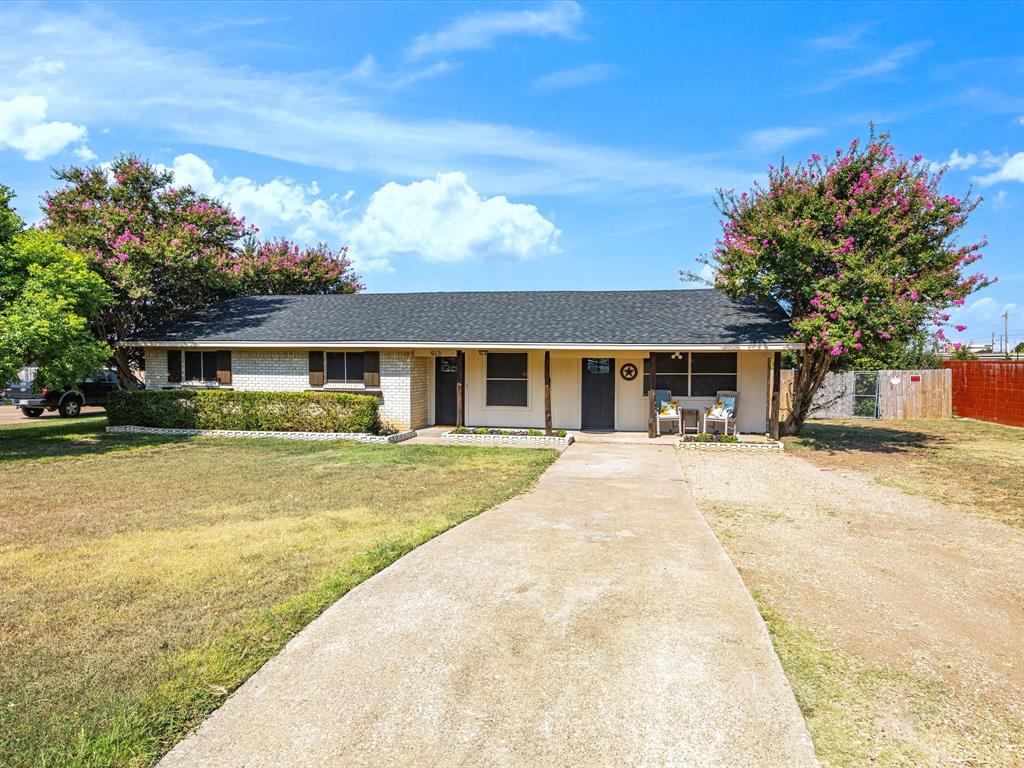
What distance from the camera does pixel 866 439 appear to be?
49.9ft

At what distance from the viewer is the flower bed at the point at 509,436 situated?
13680mm

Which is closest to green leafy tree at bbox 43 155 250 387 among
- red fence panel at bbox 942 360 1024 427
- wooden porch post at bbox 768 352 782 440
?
wooden porch post at bbox 768 352 782 440

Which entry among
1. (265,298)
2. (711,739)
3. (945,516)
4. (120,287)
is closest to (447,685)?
(711,739)

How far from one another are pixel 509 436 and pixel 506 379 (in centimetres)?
253

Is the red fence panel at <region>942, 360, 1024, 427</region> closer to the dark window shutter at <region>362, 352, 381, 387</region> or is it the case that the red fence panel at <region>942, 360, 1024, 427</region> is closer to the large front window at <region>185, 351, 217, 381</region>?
the dark window shutter at <region>362, 352, 381, 387</region>

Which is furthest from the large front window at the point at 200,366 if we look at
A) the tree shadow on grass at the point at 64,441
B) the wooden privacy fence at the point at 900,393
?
the wooden privacy fence at the point at 900,393

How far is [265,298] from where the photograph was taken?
2098 centimetres

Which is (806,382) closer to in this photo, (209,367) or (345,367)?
(345,367)

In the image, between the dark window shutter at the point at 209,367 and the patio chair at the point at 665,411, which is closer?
the patio chair at the point at 665,411

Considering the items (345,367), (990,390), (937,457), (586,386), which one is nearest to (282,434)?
(345,367)

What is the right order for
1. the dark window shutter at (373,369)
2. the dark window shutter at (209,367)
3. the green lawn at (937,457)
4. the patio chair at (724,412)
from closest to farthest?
the green lawn at (937,457) < the patio chair at (724,412) < the dark window shutter at (373,369) < the dark window shutter at (209,367)

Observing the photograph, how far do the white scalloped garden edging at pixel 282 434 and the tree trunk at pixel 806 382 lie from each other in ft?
32.6

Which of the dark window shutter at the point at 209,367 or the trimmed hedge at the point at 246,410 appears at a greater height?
the dark window shutter at the point at 209,367

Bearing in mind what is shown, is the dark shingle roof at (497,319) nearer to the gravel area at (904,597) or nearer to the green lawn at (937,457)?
the green lawn at (937,457)
